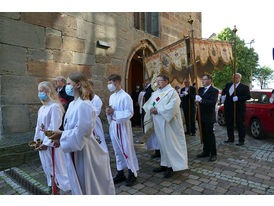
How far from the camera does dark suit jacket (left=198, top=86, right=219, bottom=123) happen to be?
4298 millimetres

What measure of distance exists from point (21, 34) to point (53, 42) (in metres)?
0.75

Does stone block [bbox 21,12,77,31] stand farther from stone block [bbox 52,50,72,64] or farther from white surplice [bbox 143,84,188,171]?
white surplice [bbox 143,84,188,171]

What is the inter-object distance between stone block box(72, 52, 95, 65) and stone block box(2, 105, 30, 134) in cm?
187

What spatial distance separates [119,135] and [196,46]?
3.32 metres

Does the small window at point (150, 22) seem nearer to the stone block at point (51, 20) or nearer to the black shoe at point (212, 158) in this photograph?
the stone block at point (51, 20)

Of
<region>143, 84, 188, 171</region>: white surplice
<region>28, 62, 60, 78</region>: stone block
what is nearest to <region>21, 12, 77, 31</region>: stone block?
<region>28, 62, 60, 78</region>: stone block

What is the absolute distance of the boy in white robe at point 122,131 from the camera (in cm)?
330

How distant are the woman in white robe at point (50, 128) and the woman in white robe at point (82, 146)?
0.80 metres

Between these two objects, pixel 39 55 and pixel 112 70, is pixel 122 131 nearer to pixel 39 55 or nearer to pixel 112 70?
pixel 39 55

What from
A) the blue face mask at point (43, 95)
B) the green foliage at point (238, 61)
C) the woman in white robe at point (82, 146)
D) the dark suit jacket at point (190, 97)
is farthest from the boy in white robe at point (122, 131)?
the green foliage at point (238, 61)

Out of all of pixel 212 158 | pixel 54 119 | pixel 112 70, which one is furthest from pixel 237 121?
pixel 54 119

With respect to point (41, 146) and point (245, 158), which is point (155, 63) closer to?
point (245, 158)

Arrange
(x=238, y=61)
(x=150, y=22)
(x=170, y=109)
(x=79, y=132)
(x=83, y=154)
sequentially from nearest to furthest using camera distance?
(x=79, y=132)
(x=83, y=154)
(x=170, y=109)
(x=150, y=22)
(x=238, y=61)

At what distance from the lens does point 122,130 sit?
335 cm
